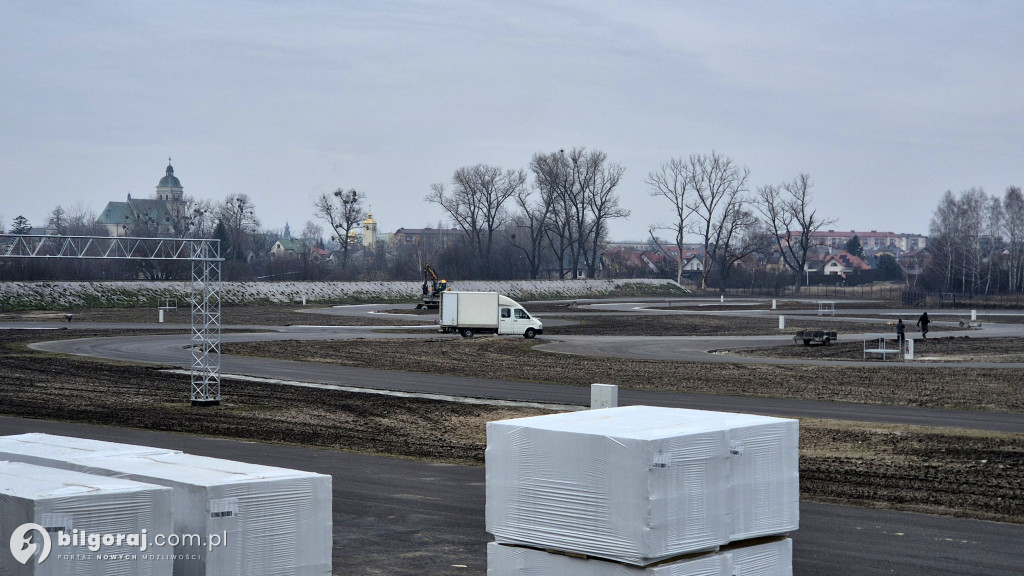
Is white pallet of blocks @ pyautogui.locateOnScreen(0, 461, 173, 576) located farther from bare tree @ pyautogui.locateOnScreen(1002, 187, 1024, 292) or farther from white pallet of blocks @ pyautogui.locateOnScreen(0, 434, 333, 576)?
bare tree @ pyautogui.locateOnScreen(1002, 187, 1024, 292)

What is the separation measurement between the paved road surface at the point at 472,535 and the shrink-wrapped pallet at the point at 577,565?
347 cm

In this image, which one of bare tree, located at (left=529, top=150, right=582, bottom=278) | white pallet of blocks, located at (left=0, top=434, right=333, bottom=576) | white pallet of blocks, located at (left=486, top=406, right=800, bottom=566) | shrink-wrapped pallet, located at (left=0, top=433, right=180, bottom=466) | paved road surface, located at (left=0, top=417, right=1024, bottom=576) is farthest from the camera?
bare tree, located at (left=529, top=150, right=582, bottom=278)

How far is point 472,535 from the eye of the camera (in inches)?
506

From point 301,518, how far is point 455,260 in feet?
407

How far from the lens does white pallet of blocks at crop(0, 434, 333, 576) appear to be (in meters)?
6.70

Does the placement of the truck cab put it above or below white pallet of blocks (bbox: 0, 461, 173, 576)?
below

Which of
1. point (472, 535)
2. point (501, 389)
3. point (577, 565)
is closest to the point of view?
point (577, 565)

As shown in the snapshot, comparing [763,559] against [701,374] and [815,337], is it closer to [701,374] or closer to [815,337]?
[701,374]

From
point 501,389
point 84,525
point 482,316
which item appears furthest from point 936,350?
point 84,525

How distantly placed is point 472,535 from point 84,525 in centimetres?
745

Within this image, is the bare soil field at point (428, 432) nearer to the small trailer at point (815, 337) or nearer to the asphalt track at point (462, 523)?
the asphalt track at point (462, 523)

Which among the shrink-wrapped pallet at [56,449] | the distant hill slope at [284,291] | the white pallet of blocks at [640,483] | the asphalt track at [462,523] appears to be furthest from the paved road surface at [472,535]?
the distant hill slope at [284,291]

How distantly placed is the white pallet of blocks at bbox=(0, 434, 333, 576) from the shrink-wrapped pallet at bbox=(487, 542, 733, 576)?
1.45 m

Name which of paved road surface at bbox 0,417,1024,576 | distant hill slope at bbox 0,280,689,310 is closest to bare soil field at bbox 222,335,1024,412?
paved road surface at bbox 0,417,1024,576
